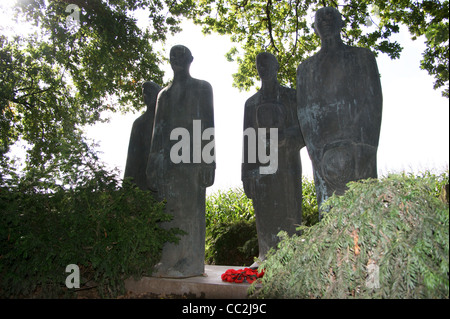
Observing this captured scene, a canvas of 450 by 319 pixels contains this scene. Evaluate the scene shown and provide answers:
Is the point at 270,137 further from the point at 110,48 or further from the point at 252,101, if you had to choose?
the point at 110,48

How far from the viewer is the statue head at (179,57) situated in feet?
15.7

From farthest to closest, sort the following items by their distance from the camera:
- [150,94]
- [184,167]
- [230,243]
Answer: [230,243], [150,94], [184,167]

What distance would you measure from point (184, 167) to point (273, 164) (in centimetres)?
102

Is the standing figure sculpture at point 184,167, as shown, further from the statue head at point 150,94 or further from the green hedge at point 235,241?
the green hedge at point 235,241

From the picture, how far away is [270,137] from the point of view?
4.59 metres

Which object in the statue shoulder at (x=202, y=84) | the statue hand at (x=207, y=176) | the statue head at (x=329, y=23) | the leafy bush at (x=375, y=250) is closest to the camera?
the leafy bush at (x=375, y=250)

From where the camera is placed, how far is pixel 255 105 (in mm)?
4820

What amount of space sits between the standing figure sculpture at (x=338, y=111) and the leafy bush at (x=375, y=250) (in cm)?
116

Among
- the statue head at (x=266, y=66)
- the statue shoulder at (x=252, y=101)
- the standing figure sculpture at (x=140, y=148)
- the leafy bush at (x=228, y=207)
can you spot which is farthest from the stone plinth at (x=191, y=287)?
the leafy bush at (x=228, y=207)

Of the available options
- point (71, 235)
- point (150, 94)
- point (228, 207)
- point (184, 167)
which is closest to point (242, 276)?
point (184, 167)

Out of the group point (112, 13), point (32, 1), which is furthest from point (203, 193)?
point (32, 1)

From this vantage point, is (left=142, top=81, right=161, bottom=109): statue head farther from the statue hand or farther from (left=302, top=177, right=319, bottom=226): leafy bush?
(left=302, top=177, right=319, bottom=226): leafy bush

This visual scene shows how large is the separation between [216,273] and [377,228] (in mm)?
2799
